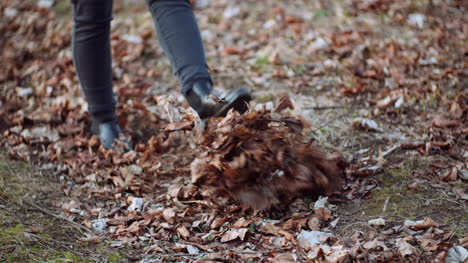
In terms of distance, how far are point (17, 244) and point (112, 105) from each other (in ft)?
3.96

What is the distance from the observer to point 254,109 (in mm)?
2156

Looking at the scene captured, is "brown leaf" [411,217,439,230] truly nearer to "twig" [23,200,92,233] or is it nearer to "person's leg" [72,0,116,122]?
"twig" [23,200,92,233]

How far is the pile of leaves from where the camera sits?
6.65ft

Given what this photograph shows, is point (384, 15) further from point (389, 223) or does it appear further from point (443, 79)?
point (389, 223)

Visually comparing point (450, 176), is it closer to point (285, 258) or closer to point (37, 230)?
point (285, 258)

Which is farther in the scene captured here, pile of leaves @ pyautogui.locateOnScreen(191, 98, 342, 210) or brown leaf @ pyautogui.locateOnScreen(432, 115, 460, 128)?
brown leaf @ pyautogui.locateOnScreen(432, 115, 460, 128)

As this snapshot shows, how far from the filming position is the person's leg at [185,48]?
2.33 metres

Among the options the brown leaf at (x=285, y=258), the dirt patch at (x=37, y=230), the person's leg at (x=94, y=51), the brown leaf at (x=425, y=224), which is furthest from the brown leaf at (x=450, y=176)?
the person's leg at (x=94, y=51)

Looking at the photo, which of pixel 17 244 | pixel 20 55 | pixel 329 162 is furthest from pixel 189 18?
pixel 20 55

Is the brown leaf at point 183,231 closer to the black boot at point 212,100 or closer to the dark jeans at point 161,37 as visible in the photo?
the black boot at point 212,100

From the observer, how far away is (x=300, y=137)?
7.07 feet

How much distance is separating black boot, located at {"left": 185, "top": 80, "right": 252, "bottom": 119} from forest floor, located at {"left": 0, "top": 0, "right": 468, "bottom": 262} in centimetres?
12

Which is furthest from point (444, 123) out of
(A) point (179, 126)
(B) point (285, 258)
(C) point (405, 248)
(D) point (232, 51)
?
(D) point (232, 51)

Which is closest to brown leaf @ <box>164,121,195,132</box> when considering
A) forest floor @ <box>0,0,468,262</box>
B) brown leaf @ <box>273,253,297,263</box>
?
forest floor @ <box>0,0,468,262</box>
